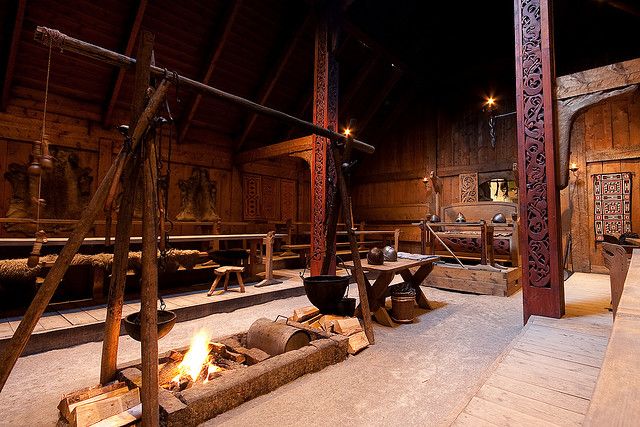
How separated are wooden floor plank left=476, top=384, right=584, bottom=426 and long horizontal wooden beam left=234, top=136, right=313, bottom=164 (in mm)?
6488

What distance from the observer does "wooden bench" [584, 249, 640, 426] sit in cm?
82

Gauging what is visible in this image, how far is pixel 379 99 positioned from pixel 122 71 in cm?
784

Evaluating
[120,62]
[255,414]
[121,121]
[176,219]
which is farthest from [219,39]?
[255,414]

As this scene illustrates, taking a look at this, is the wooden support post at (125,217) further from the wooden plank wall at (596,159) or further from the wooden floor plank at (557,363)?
the wooden plank wall at (596,159)

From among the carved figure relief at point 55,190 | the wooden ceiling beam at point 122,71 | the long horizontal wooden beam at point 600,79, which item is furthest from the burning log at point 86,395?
the carved figure relief at point 55,190

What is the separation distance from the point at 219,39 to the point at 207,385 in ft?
25.1

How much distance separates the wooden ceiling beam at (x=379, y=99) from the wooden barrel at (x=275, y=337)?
9405 mm

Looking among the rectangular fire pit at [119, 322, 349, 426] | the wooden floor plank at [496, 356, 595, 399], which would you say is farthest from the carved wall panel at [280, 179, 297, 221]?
the wooden floor plank at [496, 356, 595, 399]

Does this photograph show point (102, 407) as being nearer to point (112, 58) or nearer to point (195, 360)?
point (195, 360)

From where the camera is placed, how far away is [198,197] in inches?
385

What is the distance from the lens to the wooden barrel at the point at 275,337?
→ 3.30 meters

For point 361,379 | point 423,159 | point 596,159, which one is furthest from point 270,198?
point 596,159

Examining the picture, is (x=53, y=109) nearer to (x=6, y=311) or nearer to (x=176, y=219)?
(x=176, y=219)

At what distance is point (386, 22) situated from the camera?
32.7 feet
